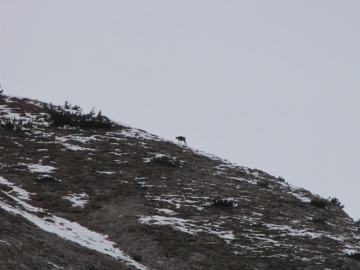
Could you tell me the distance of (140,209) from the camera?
41.7ft

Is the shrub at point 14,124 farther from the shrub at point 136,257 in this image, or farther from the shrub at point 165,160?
the shrub at point 136,257

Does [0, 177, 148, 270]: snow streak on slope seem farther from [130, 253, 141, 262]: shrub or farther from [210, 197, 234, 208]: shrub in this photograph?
[210, 197, 234, 208]: shrub

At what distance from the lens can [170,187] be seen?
573 inches

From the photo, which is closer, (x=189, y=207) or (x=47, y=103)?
(x=189, y=207)

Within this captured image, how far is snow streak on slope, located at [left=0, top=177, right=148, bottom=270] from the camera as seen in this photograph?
9.41m

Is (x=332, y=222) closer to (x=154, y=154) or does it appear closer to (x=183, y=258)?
(x=183, y=258)

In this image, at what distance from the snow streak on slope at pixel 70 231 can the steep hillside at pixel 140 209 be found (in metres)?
0.04

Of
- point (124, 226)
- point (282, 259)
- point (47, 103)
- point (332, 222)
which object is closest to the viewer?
point (282, 259)

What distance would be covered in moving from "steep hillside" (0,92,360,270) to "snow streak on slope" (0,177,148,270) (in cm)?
4

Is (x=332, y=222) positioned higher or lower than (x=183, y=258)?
higher

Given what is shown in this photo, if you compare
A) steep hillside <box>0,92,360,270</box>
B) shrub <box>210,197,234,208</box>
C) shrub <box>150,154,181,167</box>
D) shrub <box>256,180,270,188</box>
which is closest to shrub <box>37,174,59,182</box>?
steep hillside <box>0,92,360,270</box>

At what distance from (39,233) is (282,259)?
18.2 feet

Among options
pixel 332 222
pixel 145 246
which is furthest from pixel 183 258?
pixel 332 222

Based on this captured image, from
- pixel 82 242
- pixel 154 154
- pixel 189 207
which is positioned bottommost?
pixel 82 242
